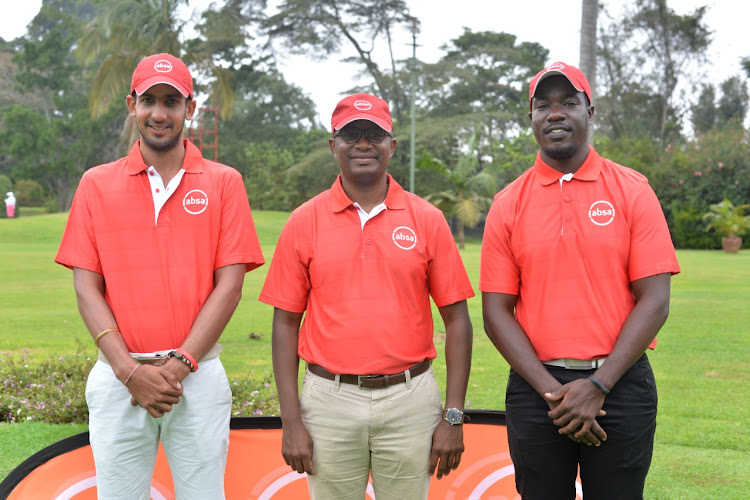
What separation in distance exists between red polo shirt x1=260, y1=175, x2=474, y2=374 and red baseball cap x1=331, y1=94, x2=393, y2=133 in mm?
278

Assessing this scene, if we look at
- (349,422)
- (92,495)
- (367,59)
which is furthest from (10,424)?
(367,59)

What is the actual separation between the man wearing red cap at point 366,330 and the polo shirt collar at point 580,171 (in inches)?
18.2

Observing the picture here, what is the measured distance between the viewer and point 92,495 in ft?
13.1

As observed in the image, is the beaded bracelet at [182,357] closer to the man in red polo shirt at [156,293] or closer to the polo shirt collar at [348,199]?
Answer: the man in red polo shirt at [156,293]

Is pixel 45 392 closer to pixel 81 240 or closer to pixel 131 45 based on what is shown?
pixel 81 240

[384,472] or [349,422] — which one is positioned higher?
[349,422]

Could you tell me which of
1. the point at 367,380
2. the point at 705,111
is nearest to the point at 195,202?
the point at 367,380

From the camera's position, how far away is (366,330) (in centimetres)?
305

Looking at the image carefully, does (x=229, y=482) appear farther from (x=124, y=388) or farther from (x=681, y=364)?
(x=681, y=364)

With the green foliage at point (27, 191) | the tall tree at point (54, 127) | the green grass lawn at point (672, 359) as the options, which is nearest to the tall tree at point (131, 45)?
the green grass lawn at point (672, 359)

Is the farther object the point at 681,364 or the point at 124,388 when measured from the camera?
the point at 681,364

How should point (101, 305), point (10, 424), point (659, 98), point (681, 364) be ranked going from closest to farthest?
1. point (101, 305)
2. point (10, 424)
3. point (681, 364)
4. point (659, 98)

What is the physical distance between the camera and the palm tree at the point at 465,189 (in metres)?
30.5

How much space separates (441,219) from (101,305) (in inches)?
58.2
